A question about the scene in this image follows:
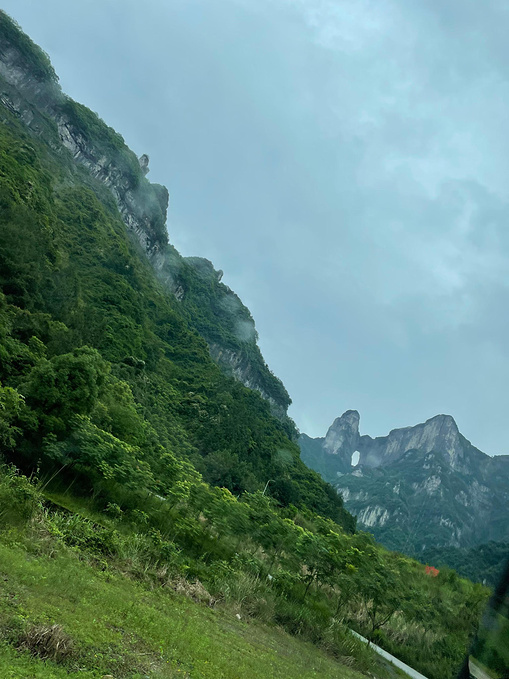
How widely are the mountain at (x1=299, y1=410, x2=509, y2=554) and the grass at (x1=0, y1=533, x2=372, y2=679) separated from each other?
Answer: 119m

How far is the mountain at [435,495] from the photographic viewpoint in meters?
132

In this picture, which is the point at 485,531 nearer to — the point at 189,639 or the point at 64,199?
the point at 64,199

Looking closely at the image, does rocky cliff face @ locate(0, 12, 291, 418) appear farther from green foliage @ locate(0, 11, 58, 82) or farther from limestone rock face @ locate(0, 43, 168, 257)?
green foliage @ locate(0, 11, 58, 82)

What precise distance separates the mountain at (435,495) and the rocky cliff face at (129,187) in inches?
2225

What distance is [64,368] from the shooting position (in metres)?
12.4

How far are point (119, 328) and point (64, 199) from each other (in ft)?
95.5

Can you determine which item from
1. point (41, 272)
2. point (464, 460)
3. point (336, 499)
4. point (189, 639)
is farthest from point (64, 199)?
point (464, 460)

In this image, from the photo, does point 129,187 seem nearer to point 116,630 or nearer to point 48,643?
point 116,630

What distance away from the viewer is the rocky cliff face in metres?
72.8

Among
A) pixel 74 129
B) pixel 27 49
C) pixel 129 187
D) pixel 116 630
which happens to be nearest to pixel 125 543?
pixel 116 630

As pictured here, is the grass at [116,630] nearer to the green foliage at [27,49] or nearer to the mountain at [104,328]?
the mountain at [104,328]

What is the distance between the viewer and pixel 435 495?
6078 inches

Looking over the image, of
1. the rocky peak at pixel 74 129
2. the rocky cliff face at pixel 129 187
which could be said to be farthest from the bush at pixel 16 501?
the rocky cliff face at pixel 129 187

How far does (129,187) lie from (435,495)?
14697 centimetres
